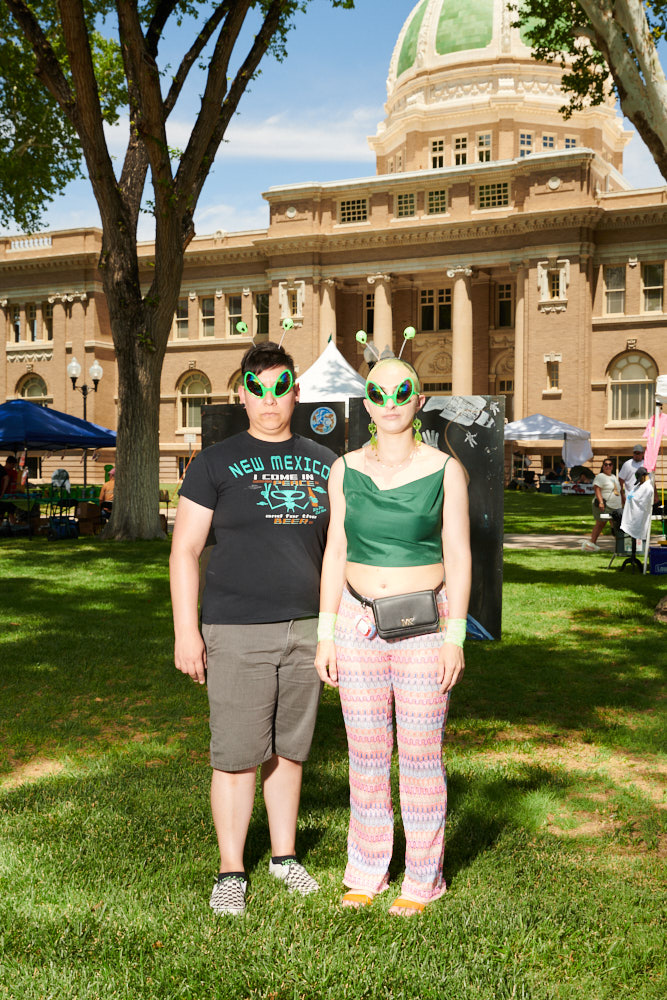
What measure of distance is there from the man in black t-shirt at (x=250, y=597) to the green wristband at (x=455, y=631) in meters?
0.54

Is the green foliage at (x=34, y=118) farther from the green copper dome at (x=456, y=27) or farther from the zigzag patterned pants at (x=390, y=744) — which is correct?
the green copper dome at (x=456, y=27)

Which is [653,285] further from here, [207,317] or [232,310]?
[207,317]

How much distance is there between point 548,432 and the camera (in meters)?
35.5

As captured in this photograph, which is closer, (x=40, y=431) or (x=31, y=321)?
(x=40, y=431)

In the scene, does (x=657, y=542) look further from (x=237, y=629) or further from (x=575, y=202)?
(x=575, y=202)

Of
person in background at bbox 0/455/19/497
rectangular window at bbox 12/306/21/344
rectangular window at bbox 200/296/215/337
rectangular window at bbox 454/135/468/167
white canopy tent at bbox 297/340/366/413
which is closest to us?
white canopy tent at bbox 297/340/366/413

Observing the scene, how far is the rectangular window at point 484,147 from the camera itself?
175 ft

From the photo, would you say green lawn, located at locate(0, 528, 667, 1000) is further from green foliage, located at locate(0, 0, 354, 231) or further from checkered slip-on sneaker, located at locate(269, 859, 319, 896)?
green foliage, located at locate(0, 0, 354, 231)

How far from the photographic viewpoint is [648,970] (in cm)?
318

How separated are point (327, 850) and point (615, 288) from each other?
43403 mm

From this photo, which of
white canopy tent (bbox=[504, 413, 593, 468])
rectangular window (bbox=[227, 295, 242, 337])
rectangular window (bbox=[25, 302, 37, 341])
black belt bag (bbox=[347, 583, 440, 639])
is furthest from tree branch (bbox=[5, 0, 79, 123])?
rectangular window (bbox=[25, 302, 37, 341])

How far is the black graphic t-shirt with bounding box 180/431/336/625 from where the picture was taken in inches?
136

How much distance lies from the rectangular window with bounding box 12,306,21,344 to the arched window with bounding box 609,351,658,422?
34439mm

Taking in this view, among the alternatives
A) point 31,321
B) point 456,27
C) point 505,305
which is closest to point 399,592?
point 505,305
